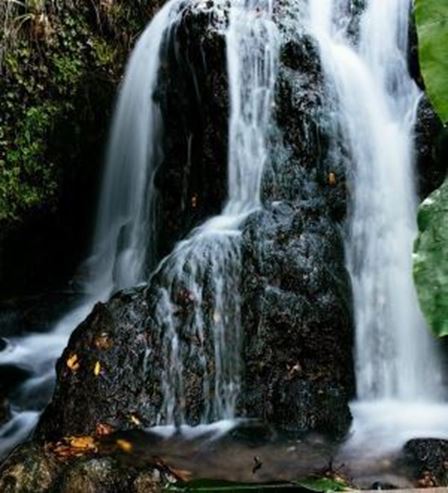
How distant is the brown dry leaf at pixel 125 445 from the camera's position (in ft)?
12.9

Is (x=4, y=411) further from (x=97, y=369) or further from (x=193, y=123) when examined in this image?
(x=193, y=123)

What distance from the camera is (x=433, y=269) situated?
58 cm

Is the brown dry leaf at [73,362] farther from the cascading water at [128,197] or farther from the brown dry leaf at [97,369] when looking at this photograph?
the cascading water at [128,197]

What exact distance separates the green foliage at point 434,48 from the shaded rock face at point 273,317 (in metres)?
3.98

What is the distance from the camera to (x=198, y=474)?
3.67m

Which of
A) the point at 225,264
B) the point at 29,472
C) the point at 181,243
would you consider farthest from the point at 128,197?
the point at 29,472

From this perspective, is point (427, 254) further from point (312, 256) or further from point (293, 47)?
point (293, 47)

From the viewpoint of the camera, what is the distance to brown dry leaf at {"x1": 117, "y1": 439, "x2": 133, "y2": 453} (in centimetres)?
392

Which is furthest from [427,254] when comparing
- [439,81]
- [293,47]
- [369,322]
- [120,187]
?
[120,187]

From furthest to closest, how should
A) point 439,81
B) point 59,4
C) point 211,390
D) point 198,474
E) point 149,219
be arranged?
point 59,4, point 149,219, point 211,390, point 198,474, point 439,81

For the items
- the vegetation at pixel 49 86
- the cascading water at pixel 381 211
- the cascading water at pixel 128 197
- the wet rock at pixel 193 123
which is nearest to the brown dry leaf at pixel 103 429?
the cascading water at pixel 381 211

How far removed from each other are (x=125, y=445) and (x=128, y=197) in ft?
13.6

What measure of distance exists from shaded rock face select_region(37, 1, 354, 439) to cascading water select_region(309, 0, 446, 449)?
24 cm

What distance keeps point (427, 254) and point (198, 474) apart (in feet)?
11.0
